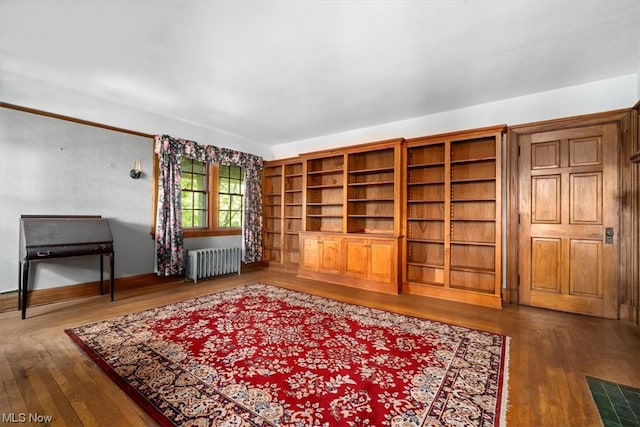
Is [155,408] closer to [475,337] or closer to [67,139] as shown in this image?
[475,337]

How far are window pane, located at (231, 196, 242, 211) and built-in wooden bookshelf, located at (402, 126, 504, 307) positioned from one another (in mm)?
3387

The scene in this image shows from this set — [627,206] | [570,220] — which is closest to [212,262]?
[570,220]

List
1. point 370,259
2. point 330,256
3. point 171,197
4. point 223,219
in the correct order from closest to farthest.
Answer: point 370,259
point 171,197
point 330,256
point 223,219

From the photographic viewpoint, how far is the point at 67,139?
376 centimetres

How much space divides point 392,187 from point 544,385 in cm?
336

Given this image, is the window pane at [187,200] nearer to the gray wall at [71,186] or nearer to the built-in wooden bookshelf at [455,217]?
the gray wall at [71,186]

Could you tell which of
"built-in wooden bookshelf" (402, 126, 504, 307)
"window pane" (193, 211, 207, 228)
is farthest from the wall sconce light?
"built-in wooden bookshelf" (402, 126, 504, 307)

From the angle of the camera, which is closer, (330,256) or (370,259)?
(370,259)

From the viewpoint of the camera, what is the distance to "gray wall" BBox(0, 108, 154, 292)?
335 cm

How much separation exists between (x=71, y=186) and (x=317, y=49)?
364 cm

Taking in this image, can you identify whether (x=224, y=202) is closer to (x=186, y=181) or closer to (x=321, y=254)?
(x=186, y=181)

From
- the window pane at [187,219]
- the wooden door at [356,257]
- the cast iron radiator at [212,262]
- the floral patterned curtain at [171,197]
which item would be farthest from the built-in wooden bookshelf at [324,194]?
the window pane at [187,219]

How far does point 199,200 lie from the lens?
5324mm

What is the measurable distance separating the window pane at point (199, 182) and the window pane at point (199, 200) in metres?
0.12
